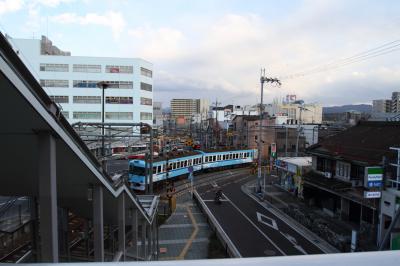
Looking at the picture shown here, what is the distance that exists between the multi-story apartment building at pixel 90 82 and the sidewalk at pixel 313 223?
74.6ft

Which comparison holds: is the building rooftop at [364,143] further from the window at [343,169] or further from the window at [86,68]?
the window at [86,68]

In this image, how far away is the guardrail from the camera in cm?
1366

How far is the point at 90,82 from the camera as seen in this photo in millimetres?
38906

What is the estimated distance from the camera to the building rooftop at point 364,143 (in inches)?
674

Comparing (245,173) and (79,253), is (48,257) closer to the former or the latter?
(79,253)

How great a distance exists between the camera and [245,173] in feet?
123

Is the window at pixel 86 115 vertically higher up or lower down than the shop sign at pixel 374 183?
higher up

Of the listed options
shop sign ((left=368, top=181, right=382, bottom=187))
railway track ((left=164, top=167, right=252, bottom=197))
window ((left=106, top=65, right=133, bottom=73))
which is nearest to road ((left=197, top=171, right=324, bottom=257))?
railway track ((left=164, top=167, right=252, bottom=197))

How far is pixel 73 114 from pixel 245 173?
23290 mm

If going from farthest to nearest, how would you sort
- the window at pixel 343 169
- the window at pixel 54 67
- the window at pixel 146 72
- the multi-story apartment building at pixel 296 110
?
the multi-story apartment building at pixel 296 110
the window at pixel 146 72
the window at pixel 54 67
the window at pixel 343 169

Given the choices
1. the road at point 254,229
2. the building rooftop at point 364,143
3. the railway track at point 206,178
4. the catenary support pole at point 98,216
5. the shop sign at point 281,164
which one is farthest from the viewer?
the railway track at point 206,178

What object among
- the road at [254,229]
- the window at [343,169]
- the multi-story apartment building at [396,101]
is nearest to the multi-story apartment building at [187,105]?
the multi-story apartment building at [396,101]

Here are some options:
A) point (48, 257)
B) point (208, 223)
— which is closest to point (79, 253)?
point (48, 257)

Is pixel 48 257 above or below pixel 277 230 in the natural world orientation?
above
